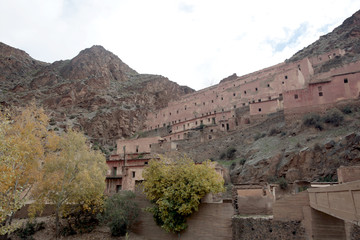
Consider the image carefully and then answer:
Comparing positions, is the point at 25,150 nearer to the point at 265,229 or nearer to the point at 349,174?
the point at 265,229

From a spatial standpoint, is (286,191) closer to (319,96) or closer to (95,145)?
(319,96)

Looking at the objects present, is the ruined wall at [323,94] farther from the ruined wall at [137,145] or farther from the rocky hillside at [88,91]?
the rocky hillside at [88,91]

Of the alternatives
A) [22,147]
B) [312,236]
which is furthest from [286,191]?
[22,147]

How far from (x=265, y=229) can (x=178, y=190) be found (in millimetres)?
5202

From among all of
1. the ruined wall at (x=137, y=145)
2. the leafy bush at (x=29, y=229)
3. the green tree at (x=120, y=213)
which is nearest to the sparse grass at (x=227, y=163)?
the ruined wall at (x=137, y=145)

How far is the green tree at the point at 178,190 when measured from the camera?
596 inches

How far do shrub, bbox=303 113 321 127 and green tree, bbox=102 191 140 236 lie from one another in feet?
67.5

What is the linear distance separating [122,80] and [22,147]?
7701 centimetres

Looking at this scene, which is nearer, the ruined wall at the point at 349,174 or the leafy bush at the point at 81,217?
the ruined wall at the point at 349,174

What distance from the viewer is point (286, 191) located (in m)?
21.2

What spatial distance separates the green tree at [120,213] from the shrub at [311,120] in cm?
2059

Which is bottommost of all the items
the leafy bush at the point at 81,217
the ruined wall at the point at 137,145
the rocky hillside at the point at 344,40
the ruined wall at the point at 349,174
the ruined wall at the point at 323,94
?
the leafy bush at the point at 81,217

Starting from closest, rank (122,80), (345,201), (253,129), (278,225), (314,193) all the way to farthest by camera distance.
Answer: (345,201) → (314,193) → (278,225) → (253,129) → (122,80)

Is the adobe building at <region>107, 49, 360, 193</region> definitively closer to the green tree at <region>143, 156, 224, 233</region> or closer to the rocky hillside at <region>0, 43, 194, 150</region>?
the green tree at <region>143, 156, 224, 233</region>
